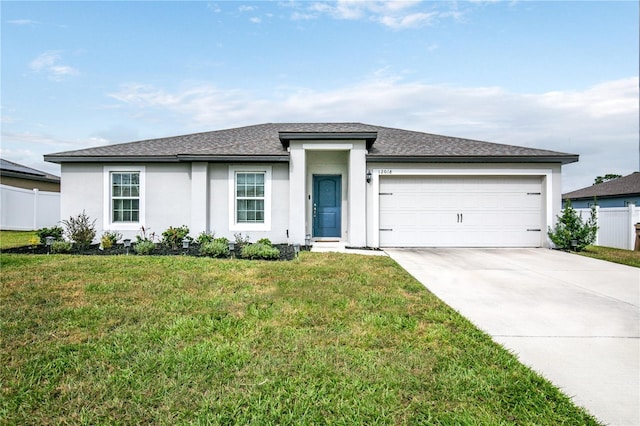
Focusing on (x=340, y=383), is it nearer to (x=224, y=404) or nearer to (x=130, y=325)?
(x=224, y=404)

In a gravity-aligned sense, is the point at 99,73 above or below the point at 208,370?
above

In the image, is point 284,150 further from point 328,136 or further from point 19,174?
point 19,174

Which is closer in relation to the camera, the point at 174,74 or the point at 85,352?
the point at 85,352

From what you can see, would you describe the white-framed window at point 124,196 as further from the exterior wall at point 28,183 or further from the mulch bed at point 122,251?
the exterior wall at point 28,183

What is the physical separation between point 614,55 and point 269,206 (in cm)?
1051

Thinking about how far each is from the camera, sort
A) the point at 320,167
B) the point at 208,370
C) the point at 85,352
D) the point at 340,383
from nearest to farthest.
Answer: the point at 340,383 < the point at 208,370 < the point at 85,352 < the point at 320,167

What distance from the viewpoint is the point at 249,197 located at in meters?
11.1

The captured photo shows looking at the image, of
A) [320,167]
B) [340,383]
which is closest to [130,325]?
[340,383]

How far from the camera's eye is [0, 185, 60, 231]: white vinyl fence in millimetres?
15852

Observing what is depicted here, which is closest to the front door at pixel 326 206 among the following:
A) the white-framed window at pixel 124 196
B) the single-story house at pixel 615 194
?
the white-framed window at pixel 124 196

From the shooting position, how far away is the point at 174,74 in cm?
1245

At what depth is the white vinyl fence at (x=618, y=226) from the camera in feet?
40.1

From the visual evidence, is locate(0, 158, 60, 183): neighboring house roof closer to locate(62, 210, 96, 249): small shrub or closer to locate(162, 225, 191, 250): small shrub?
locate(62, 210, 96, 249): small shrub

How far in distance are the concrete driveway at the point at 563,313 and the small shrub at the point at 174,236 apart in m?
6.41
